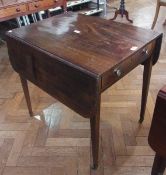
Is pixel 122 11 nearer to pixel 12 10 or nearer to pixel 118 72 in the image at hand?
pixel 12 10

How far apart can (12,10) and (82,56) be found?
1.56m

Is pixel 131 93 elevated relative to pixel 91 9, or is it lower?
lower

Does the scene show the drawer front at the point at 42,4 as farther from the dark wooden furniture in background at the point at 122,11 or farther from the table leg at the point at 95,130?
the table leg at the point at 95,130

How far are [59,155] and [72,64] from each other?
2.40 ft

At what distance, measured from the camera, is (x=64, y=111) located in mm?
1864

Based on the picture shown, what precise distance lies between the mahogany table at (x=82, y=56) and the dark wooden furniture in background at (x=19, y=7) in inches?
37.6

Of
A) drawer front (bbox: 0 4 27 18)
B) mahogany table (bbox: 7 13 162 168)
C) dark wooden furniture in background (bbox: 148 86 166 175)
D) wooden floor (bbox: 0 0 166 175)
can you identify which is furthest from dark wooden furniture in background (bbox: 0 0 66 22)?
dark wooden furniture in background (bbox: 148 86 166 175)

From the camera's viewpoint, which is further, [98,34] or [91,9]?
[91,9]

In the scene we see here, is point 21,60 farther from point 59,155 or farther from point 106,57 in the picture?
point 59,155

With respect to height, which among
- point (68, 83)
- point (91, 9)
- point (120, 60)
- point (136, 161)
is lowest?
point (136, 161)

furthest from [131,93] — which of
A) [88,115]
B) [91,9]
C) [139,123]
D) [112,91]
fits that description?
[91,9]

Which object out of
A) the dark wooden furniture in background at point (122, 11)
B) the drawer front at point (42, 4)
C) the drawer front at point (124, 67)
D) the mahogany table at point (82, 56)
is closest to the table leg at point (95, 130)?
the mahogany table at point (82, 56)

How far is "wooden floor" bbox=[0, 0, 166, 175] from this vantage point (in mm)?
1406

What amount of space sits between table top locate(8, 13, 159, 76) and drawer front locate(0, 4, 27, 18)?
949mm
